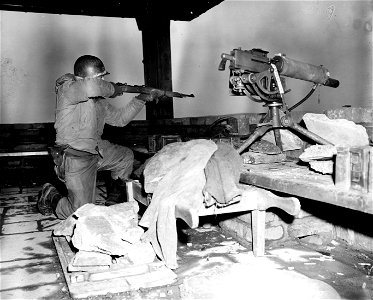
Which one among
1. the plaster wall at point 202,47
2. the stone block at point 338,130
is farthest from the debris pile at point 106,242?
the plaster wall at point 202,47

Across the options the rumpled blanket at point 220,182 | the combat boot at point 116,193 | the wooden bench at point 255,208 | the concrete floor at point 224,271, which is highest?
the rumpled blanket at point 220,182

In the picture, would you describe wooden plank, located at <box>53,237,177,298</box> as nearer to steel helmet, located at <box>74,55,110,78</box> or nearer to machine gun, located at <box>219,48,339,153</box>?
machine gun, located at <box>219,48,339,153</box>

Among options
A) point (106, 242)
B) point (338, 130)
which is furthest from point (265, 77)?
point (106, 242)

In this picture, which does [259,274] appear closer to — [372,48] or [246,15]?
[246,15]

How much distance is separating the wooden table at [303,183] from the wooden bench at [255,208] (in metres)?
0.13

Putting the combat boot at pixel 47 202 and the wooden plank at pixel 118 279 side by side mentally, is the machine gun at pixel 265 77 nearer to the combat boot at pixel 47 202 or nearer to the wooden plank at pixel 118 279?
the wooden plank at pixel 118 279

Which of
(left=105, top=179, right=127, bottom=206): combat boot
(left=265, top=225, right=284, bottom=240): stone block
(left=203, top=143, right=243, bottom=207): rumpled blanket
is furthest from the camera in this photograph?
(left=105, top=179, right=127, bottom=206): combat boot

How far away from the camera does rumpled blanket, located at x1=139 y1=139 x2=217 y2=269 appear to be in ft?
8.63

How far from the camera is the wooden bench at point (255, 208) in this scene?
8.41ft

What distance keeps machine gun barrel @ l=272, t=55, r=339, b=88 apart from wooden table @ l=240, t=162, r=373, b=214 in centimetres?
80

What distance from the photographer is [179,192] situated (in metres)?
2.65

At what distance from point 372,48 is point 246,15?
14.0 feet

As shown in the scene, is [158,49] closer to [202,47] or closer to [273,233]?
Result: [202,47]

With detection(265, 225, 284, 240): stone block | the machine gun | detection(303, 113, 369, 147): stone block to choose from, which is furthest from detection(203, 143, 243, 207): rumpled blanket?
detection(265, 225, 284, 240): stone block
